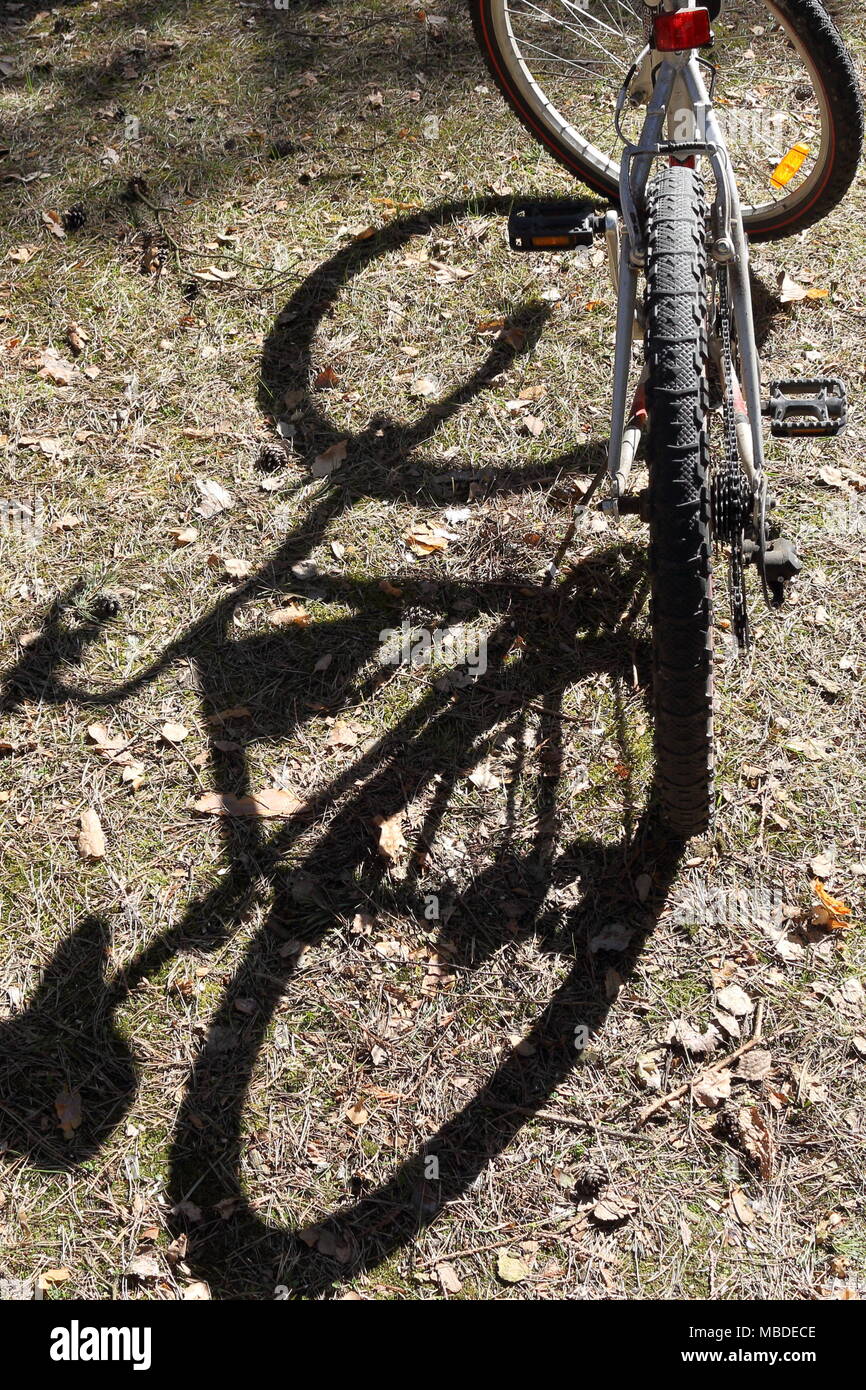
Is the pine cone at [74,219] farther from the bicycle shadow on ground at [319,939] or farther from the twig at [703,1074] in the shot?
the twig at [703,1074]

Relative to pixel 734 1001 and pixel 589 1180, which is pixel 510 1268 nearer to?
pixel 589 1180

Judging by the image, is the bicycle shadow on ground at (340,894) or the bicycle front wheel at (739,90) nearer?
the bicycle shadow on ground at (340,894)

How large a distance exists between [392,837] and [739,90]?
4175mm

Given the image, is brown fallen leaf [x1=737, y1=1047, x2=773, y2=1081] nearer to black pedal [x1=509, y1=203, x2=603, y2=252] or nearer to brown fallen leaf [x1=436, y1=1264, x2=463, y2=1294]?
brown fallen leaf [x1=436, y1=1264, x2=463, y2=1294]

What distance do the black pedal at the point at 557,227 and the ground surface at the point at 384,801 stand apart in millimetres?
1020

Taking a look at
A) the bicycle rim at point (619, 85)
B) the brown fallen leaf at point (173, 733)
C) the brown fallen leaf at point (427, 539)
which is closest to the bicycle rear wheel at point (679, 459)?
the brown fallen leaf at point (427, 539)

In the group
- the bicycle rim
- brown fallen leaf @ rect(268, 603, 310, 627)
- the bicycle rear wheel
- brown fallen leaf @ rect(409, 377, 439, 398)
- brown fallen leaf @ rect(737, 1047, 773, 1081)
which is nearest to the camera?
the bicycle rear wheel

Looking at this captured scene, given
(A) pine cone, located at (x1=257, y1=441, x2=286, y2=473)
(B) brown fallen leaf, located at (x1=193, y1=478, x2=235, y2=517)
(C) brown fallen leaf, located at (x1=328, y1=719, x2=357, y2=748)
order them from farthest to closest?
1. (A) pine cone, located at (x1=257, y1=441, x2=286, y2=473)
2. (B) brown fallen leaf, located at (x1=193, y1=478, x2=235, y2=517)
3. (C) brown fallen leaf, located at (x1=328, y1=719, x2=357, y2=748)

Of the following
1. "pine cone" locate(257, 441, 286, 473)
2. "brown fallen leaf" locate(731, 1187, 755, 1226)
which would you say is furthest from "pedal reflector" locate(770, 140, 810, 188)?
"brown fallen leaf" locate(731, 1187, 755, 1226)

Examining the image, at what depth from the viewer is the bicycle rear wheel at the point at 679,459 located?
2252 mm

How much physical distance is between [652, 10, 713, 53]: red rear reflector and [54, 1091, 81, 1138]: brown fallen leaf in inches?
120

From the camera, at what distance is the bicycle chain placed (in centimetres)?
252

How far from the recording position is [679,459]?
7.35 feet
